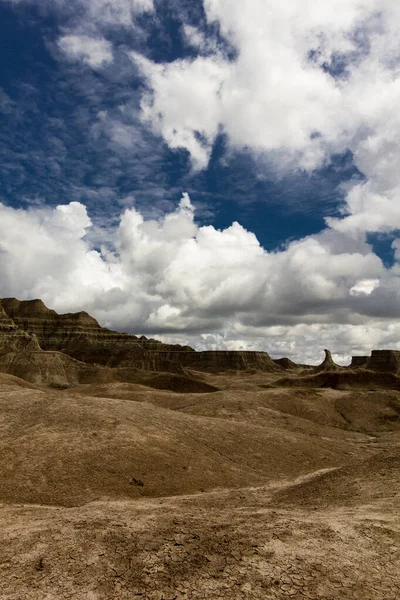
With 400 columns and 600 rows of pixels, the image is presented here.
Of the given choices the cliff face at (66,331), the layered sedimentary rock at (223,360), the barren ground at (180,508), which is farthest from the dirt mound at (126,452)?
the layered sedimentary rock at (223,360)

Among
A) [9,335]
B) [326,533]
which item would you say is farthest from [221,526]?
[9,335]

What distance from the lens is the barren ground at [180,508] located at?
9.27 m

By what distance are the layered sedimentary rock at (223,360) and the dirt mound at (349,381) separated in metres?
59.8

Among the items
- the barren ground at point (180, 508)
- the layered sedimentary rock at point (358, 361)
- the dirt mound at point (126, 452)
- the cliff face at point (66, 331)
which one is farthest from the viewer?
the layered sedimentary rock at point (358, 361)

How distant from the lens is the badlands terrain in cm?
930

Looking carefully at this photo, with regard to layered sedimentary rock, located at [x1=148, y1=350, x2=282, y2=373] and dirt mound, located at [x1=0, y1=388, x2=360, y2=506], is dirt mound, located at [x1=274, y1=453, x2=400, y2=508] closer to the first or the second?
dirt mound, located at [x1=0, y1=388, x2=360, y2=506]

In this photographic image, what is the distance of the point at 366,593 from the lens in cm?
854

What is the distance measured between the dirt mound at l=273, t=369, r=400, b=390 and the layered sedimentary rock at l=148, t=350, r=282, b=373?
59827mm

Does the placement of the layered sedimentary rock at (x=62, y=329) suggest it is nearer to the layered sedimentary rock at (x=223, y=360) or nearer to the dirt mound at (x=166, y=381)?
the layered sedimentary rock at (x=223, y=360)

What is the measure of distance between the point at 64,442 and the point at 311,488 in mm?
14121

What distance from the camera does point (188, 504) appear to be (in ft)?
58.3

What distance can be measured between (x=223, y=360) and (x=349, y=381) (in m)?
76.8

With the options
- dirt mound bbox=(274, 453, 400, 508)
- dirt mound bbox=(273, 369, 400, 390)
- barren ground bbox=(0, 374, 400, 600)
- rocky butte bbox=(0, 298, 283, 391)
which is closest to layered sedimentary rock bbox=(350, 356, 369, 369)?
rocky butte bbox=(0, 298, 283, 391)

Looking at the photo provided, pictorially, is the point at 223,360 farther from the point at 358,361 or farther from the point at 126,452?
the point at 126,452
